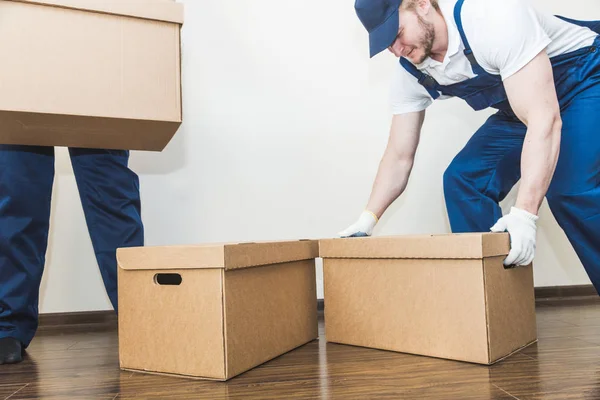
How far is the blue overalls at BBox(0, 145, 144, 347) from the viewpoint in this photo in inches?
43.6

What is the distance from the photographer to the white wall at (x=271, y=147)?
1597 mm

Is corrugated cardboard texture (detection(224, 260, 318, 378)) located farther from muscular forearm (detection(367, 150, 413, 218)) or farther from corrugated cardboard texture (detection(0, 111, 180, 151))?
corrugated cardboard texture (detection(0, 111, 180, 151))

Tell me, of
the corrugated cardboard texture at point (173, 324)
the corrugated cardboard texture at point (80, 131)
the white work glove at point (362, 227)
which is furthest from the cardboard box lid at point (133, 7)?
the white work glove at point (362, 227)

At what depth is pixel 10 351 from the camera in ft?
3.59

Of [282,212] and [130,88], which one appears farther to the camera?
[282,212]

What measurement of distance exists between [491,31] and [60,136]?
883 millimetres

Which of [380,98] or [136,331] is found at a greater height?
[380,98]

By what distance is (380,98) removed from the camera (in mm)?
1729

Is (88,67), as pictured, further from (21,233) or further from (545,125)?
(545,125)

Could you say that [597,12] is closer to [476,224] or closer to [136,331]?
[476,224]

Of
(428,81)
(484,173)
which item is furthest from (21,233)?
(484,173)

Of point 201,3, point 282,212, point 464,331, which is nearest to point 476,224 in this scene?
point 464,331

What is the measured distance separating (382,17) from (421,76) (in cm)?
19

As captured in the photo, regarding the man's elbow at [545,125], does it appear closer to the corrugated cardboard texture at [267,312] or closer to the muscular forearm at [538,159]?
the muscular forearm at [538,159]
